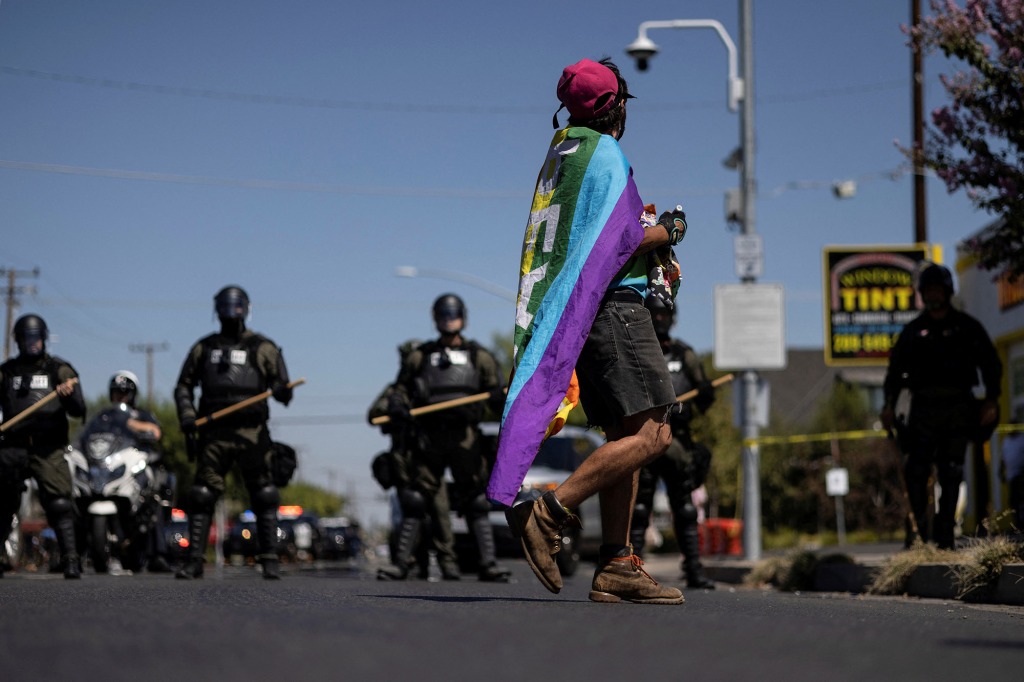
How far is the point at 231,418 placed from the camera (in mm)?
9898

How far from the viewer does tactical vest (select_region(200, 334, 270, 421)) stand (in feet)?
32.7

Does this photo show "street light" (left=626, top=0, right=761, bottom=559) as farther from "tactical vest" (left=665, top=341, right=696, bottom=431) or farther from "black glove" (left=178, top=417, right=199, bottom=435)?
"black glove" (left=178, top=417, right=199, bottom=435)

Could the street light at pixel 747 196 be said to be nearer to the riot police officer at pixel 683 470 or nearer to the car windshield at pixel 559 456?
the car windshield at pixel 559 456

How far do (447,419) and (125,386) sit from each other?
17.0 ft

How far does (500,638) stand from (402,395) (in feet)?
23.2

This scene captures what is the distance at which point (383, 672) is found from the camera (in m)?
3.20

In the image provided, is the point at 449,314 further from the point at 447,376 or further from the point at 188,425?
the point at 188,425

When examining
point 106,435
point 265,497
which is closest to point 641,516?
point 265,497

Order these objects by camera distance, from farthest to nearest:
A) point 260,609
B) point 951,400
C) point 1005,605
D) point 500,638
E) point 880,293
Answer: point 880,293
point 951,400
point 1005,605
point 260,609
point 500,638

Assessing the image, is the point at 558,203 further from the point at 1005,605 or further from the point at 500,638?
the point at 1005,605

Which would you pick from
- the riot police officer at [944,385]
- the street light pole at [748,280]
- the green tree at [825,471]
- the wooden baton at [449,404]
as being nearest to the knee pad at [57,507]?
the wooden baton at [449,404]

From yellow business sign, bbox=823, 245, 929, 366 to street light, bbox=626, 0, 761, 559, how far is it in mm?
4275

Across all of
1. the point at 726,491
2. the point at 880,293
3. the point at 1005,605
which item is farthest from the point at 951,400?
the point at 726,491

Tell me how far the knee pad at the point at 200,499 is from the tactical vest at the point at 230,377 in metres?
0.51
